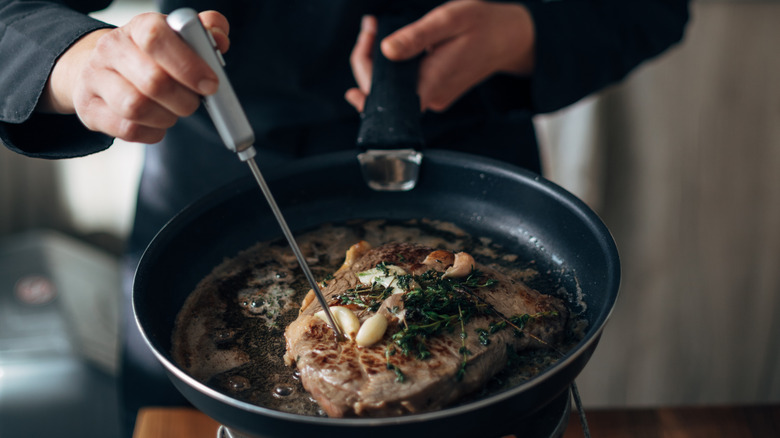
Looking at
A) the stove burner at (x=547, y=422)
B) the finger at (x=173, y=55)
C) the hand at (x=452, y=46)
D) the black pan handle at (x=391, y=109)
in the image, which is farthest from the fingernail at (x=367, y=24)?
the stove burner at (x=547, y=422)

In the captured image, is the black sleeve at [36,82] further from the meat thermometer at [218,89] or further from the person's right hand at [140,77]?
the meat thermometer at [218,89]

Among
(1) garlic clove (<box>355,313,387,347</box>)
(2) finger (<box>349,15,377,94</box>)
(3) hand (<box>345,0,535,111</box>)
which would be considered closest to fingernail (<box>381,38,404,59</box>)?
(3) hand (<box>345,0,535,111</box>)

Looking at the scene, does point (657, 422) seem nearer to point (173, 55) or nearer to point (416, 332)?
point (416, 332)

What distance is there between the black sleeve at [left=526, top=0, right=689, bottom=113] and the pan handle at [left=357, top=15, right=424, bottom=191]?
36 centimetres

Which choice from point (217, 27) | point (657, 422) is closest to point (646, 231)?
point (657, 422)

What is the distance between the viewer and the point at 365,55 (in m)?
1.20

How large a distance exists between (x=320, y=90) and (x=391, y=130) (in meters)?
0.33

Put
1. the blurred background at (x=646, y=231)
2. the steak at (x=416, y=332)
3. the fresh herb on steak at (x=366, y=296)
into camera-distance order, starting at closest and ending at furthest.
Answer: the steak at (x=416, y=332) < the fresh herb on steak at (x=366, y=296) < the blurred background at (x=646, y=231)

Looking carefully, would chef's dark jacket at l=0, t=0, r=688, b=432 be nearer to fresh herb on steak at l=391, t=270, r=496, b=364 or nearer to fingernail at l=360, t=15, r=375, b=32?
fingernail at l=360, t=15, r=375, b=32

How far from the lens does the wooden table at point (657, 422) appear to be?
1.20 meters

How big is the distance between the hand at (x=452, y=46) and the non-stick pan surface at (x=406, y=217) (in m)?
0.16

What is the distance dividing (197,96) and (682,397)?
2.48 m

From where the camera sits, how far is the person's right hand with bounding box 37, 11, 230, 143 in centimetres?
64

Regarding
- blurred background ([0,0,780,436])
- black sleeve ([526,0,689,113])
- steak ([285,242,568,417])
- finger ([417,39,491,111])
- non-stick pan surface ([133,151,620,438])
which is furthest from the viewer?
blurred background ([0,0,780,436])
